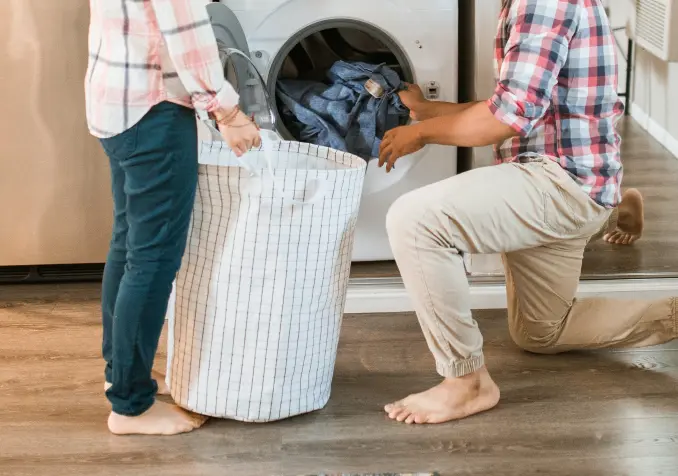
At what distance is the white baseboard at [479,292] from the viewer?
2.30 meters

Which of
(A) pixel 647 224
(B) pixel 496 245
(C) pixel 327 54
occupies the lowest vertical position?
(A) pixel 647 224

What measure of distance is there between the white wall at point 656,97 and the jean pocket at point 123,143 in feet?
4.53

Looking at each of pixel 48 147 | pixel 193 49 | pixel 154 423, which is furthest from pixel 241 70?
pixel 154 423

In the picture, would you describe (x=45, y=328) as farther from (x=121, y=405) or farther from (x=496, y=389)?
(x=496, y=389)

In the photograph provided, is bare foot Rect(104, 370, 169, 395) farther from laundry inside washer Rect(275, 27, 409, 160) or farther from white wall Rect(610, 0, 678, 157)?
white wall Rect(610, 0, 678, 157)

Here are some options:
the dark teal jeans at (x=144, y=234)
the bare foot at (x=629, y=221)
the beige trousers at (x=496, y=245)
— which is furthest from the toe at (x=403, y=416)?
the bare foot at (x=629, y=221)

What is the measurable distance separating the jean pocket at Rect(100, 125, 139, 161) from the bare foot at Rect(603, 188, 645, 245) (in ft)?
4.55

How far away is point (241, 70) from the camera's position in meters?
2.17

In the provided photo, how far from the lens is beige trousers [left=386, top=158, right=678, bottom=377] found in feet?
5.74

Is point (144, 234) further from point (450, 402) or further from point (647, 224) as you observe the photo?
point (647, 224)

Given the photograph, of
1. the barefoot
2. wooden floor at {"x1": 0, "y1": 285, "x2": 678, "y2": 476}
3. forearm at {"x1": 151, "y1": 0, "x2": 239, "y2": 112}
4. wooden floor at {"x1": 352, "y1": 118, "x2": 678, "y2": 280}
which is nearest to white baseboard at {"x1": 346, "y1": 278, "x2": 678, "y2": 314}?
wooden floor at {"x1": 352, "y1": 118, "x2": 678, "y2": 280}

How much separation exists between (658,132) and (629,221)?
0.79 ft

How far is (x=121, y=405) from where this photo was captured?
1732 millimetres

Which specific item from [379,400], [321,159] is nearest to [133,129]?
[321,159]
